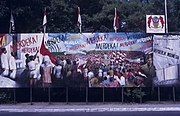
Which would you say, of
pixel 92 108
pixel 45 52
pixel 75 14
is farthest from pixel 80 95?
pixel 75 14

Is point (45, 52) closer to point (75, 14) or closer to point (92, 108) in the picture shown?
point (92, 108)

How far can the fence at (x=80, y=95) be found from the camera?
18.3 m

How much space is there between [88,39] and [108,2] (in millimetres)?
20963

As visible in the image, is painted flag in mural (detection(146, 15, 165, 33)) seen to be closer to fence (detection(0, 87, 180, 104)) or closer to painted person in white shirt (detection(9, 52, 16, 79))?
fence (detection(0, 87, 180, 104))

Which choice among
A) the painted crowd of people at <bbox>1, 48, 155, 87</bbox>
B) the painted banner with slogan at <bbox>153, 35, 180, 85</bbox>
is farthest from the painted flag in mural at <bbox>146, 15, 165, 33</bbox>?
the painted crowd of people at <bbox>1, 48, 155, 87</bbox>

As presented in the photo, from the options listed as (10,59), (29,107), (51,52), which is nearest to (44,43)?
(51,52)

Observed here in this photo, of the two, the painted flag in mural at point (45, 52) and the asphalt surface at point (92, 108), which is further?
the painted flag in mural at point (45, 52)

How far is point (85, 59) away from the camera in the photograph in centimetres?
1773

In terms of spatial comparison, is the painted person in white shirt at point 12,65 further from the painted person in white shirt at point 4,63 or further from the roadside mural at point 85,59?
the painted person in white shirt at point 4,63

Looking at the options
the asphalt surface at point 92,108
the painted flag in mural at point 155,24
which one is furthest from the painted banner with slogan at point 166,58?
the asphalt surface at point 92,108

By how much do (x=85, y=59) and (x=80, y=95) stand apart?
6.43 ft

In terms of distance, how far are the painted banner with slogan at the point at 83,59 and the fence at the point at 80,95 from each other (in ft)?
2.44

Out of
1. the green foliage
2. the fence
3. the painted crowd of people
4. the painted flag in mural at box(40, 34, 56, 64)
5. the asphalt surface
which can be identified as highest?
the green foliage

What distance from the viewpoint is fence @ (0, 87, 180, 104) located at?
18328 mm
